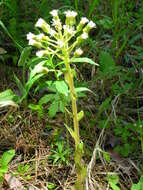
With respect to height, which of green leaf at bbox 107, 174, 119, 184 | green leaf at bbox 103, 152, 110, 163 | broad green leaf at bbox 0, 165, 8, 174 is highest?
broad green leaf at bbox 0, 165, 8, 174

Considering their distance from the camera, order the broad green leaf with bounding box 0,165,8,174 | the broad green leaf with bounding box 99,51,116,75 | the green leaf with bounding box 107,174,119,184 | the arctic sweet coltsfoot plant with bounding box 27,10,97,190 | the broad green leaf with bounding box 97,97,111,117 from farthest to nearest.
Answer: the broad green leaf with bounding box 99,51,116,75, the broad green leaf with bounding box 97,97,111,117, the green leaf with bounding box 107,174,119,184, the broad green leaf with bounding box 0,165,8,174, the arctic sweet coltsfoot plant with bounding box 27,10,97,190

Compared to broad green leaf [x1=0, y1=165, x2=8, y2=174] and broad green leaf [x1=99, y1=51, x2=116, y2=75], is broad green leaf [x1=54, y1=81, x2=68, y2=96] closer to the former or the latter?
broad green leaf [x1=0, y1=165, x2=8, y2=174]

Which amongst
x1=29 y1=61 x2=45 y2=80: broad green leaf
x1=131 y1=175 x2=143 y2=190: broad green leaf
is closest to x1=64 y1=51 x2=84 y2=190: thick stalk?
x1=29 y1=61 x2=45 y2=80: broad green leaf

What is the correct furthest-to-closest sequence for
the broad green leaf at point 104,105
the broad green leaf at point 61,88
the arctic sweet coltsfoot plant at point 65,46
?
the broad green leaf at point 104,105 < the broad green leaf at point 61,88 < the arctic sweet coltsfoot plant at point 65,46

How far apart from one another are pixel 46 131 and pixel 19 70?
2.27 feet

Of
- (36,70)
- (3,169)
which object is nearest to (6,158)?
(3,169)

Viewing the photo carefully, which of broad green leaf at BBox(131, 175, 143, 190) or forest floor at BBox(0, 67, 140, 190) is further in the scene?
forest floor at BBox(0, 67, 140, 190)

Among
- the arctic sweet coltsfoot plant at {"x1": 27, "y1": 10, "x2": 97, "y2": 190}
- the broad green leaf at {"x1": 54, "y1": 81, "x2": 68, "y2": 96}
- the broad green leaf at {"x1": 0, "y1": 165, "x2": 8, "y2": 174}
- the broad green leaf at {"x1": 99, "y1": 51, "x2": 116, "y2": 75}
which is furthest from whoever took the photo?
the broad green leaf at {"x1": 99, "y1": 51, "x2": 116, "y2": 75}

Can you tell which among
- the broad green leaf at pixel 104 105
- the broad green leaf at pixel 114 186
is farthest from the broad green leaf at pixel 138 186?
the broad green leaf at pixel 104 105

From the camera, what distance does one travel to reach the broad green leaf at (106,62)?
296 centimetres

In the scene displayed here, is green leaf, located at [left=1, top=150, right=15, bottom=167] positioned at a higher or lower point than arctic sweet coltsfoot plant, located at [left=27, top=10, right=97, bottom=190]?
lower

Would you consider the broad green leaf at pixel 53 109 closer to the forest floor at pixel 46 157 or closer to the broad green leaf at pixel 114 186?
the forest floor at pixel 46 157

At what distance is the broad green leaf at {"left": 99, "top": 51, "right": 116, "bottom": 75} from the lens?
2961mm

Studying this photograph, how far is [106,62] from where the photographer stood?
3012 millimetres
